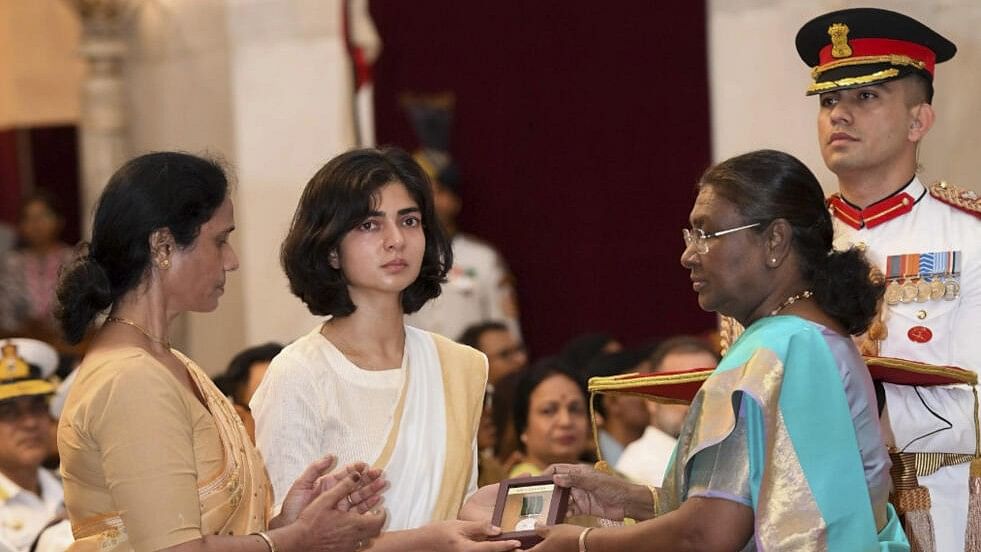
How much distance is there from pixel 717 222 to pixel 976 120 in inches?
147

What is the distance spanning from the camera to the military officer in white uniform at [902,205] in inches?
180

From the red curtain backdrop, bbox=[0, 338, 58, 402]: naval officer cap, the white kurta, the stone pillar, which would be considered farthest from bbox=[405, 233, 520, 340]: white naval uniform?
the white kurta

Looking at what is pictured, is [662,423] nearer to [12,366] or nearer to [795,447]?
[12,366]

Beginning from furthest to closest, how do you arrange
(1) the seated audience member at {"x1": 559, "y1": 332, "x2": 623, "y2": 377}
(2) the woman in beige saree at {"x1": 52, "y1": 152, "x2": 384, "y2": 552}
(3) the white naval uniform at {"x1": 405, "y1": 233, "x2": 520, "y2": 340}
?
1. (3) the white naval uniform at {"x1": 405, "y1": 233, "x2": 520, "y2": 340}
2. (1) the seated audience member at {"x1": 559, "y1": 332, "x2": 623, "y2": 377}
3. (2) the woman in beige saree at {"x1": 52, "y1": 152, "x2": 384, "y2": 552}

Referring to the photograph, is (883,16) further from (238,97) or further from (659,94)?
(238,97)

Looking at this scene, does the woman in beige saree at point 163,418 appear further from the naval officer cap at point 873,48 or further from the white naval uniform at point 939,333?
the naval officer cap at point 873,48

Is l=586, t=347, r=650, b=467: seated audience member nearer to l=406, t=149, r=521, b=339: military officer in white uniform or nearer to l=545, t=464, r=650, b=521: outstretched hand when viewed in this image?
l=406, t=149, r=521, b=339: military officer in white uniform

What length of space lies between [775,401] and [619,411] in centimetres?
398

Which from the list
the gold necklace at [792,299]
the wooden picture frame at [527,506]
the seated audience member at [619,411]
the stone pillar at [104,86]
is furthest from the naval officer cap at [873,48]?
the stone pillar at [104,86]

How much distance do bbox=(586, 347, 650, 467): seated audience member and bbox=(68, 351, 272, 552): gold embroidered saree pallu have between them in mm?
→ 3640

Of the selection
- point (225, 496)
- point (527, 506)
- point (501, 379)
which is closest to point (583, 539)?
point (527, 506)

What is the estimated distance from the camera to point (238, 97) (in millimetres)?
9195

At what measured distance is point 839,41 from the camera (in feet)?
15.6

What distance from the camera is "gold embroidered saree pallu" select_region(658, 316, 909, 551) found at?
354 cm
